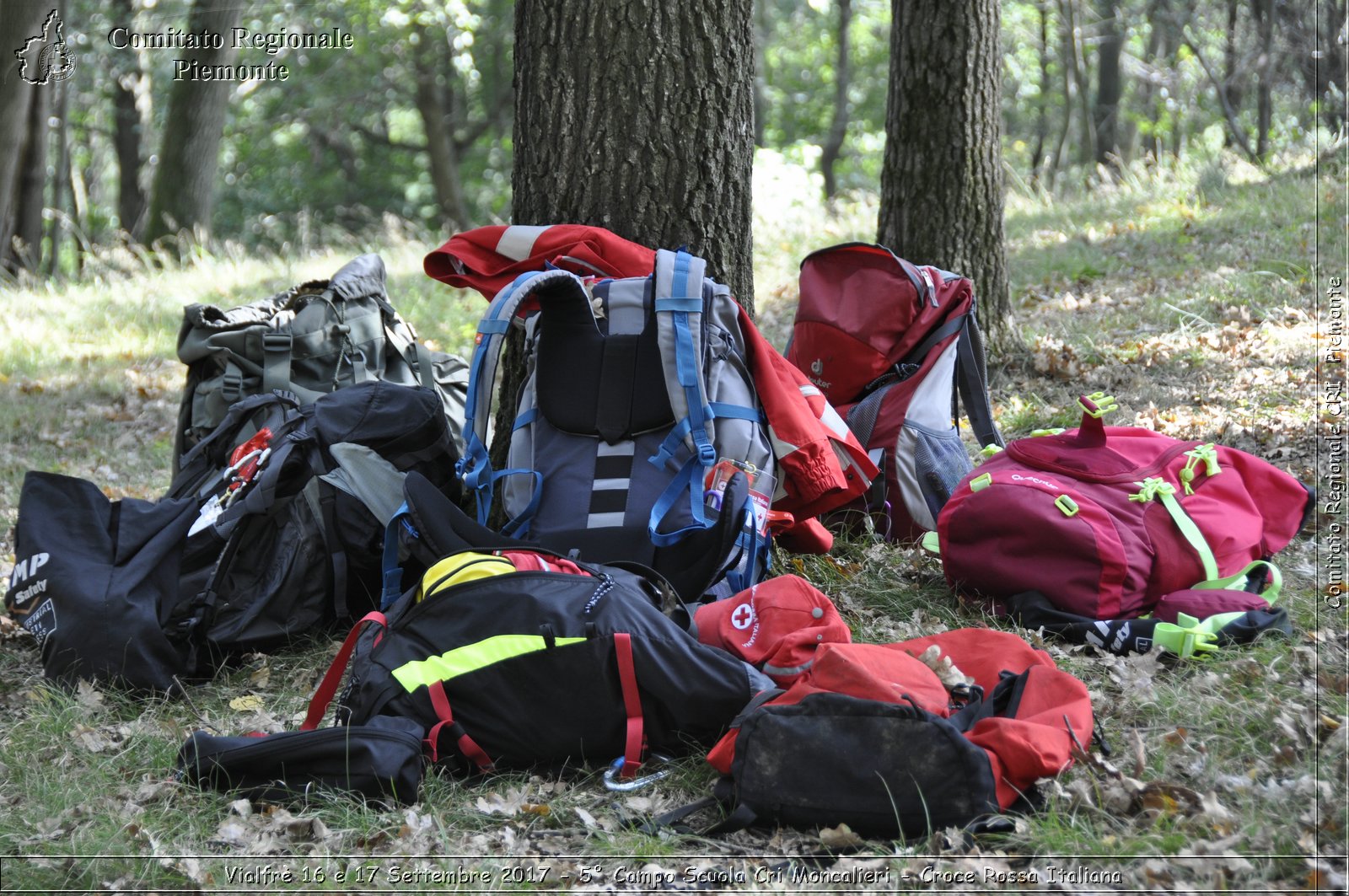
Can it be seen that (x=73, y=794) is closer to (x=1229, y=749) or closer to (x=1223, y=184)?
(x=1229, y=749)

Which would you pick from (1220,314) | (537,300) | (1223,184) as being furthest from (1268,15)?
(537,300)

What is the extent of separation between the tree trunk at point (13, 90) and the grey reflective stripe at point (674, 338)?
937 cm

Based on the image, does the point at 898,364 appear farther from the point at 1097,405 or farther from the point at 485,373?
the point at 485,373

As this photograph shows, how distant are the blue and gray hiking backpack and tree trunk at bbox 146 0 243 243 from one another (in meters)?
9.95

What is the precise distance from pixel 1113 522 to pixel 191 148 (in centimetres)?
1168

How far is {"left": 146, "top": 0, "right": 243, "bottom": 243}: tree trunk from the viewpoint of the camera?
12039 millimetres

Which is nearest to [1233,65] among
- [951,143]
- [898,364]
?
[951,143]

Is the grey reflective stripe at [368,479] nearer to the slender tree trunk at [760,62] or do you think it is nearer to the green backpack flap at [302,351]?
the green backpack flap at [302,351]

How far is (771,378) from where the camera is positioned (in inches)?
140

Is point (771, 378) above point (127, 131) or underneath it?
underneath

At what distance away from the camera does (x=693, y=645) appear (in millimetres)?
Answer: 2744

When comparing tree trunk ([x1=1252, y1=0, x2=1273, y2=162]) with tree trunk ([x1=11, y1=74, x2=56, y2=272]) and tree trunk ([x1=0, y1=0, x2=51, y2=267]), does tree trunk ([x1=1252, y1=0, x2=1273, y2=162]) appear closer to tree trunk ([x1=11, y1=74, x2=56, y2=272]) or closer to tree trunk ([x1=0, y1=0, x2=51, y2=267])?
tree trunk ([x1=0, y1=0, x2=51, y2=267])

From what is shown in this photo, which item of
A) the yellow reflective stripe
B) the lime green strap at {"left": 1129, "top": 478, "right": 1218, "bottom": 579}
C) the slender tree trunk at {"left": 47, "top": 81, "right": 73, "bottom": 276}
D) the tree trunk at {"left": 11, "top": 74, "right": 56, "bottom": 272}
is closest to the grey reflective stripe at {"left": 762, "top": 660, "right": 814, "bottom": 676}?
the yellow reflective stripe

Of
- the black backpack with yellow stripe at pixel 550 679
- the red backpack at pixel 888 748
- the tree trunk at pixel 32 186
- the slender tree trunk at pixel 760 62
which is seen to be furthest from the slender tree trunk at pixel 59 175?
the slender tree trunk at pixel 760 62
